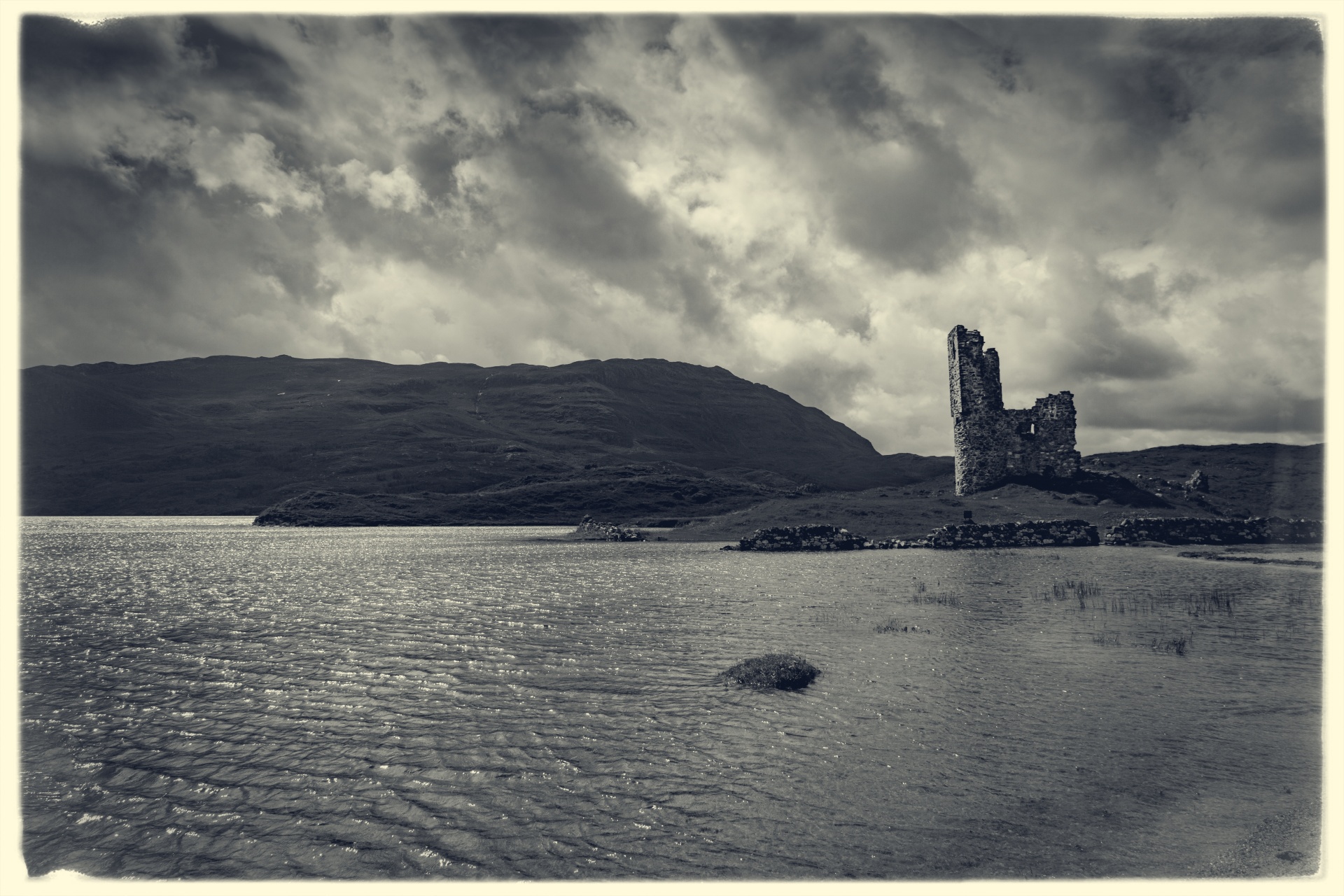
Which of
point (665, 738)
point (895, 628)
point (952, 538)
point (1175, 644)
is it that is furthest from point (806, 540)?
point (665, 738)

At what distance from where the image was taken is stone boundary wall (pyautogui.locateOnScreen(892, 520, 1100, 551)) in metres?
54.8

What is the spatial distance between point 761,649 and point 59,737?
1422 centimetres

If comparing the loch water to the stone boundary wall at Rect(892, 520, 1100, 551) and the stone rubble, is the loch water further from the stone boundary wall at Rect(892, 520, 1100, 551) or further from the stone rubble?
the stone rubble

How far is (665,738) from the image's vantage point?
11.7 metres

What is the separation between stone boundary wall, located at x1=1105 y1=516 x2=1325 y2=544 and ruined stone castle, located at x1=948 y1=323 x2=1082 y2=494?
20.0 meters

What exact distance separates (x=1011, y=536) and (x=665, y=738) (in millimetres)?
52691

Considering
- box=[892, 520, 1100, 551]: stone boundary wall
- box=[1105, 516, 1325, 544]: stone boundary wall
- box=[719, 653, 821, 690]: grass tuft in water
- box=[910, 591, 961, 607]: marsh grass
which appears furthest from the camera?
box=[1105, 516, 1325, 544]: stone boundary wall

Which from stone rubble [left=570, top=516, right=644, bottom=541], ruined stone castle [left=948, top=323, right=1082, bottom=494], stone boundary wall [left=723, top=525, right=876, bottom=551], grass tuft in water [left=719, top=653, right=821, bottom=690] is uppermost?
ruined stone castle [left=948, top=323, right=1082, bottom=494]

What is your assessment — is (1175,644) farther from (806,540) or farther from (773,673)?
(806,540)

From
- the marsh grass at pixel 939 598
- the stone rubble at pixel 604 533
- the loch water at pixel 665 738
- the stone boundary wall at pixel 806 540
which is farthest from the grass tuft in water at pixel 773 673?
the stone rubble at pixel 604 533

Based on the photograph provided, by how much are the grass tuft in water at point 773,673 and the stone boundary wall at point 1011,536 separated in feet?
138

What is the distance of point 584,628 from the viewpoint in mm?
21750

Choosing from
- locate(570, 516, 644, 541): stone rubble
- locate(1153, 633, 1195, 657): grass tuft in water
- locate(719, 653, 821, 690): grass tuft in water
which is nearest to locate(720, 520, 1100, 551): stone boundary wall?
locate(570, 516, 644, 541): stone rubble

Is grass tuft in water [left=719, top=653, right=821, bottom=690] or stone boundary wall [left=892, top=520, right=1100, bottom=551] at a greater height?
grass tuft in water [left=719, top=653, right=821, bottom=690]
